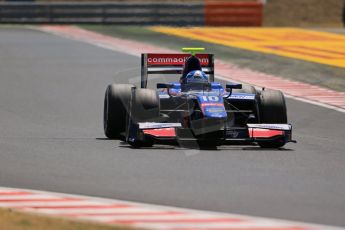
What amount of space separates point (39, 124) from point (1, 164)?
4.09 m

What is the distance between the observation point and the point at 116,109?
14.6 m

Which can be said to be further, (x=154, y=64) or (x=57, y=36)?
(x=57, y=36)

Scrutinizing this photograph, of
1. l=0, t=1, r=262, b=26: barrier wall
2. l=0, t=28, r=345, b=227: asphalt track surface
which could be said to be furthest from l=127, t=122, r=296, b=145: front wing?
l=0, t=1, r=262, b=26: barrier wall

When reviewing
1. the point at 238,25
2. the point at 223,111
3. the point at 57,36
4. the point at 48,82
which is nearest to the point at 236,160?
the point at 223,111

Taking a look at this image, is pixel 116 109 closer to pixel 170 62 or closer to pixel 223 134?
pixel 223 134

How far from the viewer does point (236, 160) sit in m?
12.9

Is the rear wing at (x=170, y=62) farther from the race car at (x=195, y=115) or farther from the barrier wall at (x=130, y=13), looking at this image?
the barrier wall at (x=130, y=13)

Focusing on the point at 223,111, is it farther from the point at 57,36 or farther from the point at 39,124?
the point at 57,36

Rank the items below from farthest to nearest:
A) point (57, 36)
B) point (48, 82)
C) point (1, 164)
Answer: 1. point (57, 36)
2. point (48, 82)
3. point (1, 164)

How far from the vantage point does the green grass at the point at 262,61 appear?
25188 mm

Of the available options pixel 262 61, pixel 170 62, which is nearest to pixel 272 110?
pixel 170 62

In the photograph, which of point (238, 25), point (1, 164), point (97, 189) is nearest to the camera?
point (97, 189)

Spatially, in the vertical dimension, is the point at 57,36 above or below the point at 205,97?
below

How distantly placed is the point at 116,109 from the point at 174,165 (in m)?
2.42
